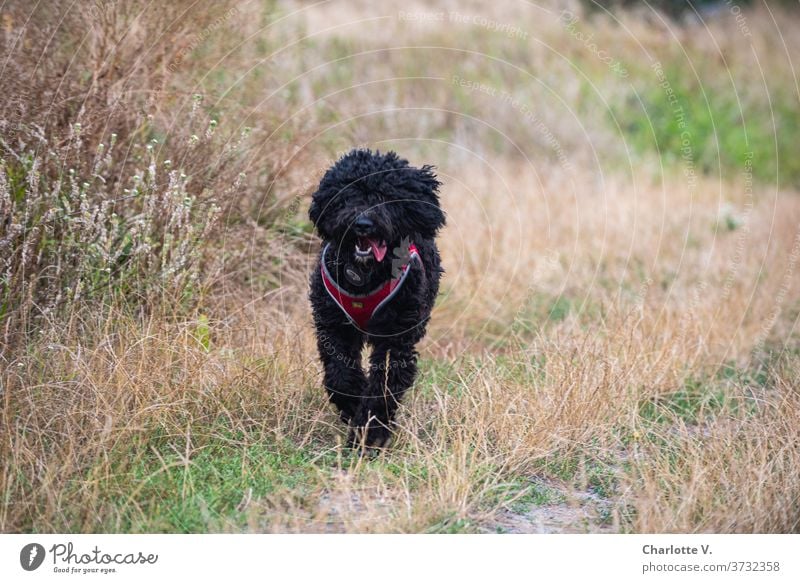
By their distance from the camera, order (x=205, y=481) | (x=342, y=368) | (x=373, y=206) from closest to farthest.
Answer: (x=205, y=481) → (x=373, y=206) → (x=342, y=368)

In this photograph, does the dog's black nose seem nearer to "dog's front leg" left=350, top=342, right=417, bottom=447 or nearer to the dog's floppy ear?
the dog's floppy ear

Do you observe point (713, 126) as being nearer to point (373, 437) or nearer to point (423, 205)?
point (423, 205)

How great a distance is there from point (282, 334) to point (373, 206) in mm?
1584

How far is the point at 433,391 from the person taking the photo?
5.53 m

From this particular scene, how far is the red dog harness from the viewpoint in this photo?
4.73 meters

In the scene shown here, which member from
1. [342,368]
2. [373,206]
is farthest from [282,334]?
[373,206]

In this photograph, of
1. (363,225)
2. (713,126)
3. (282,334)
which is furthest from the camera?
(713,126)

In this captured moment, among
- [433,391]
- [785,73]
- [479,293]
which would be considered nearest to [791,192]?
[785,73]

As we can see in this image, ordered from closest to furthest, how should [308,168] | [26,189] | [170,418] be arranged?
1. [170,418]
2. [26,189]
3. [308,168]

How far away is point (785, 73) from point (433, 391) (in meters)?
15.4

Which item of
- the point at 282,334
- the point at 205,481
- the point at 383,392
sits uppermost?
the point at 282,334

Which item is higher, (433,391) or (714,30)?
(714,30)

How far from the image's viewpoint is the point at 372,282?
15.6 feet

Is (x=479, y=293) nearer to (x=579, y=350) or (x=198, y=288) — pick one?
(x=579, y=350)
